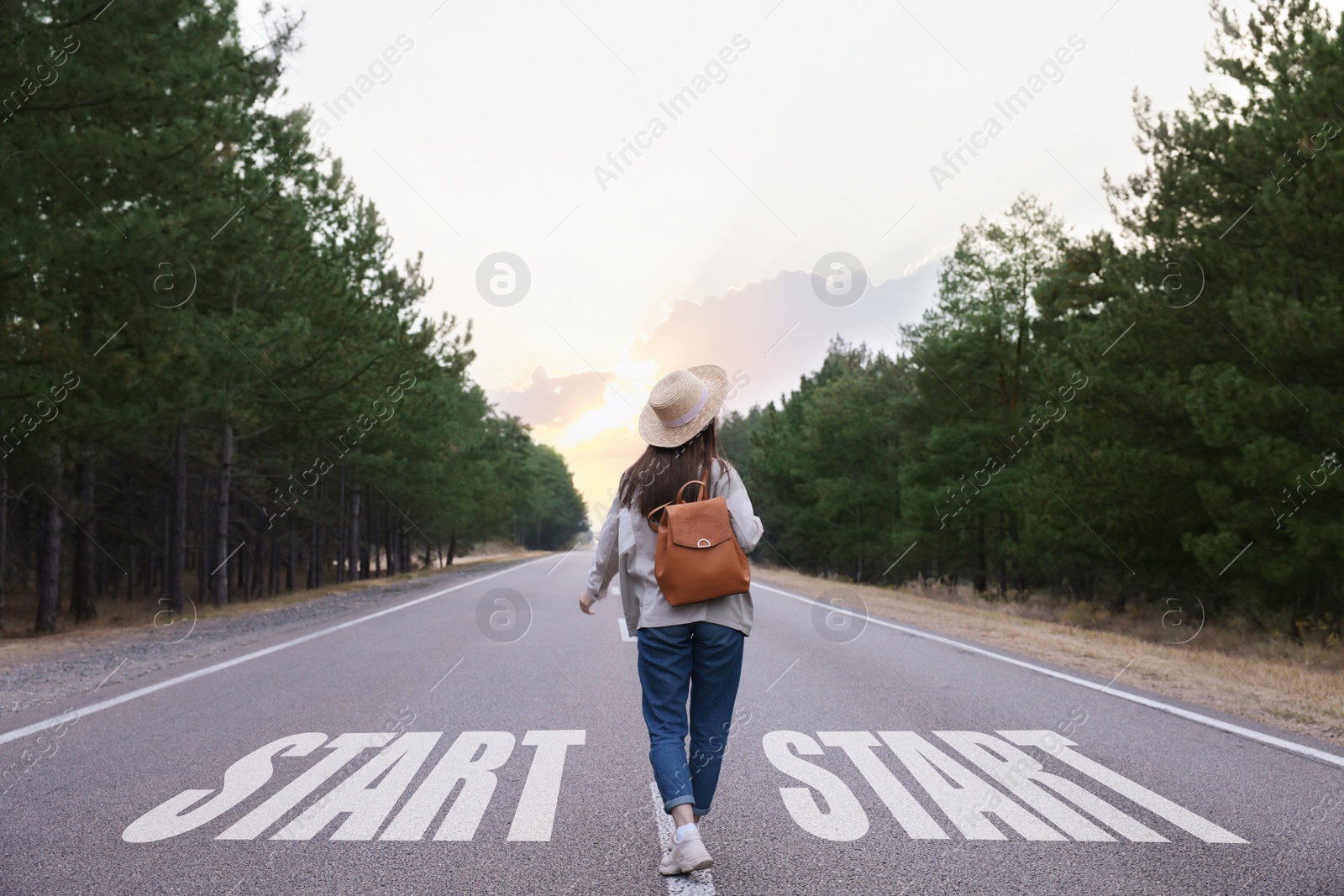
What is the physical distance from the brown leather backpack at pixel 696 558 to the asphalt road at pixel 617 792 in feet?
3.63

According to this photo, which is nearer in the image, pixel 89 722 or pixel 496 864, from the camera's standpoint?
pixel 496 864

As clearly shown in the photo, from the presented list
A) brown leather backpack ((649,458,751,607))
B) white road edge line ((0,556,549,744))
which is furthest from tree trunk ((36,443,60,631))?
brown leather backpack ((649,458,751,607))

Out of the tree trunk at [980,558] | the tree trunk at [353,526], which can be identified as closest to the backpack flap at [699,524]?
the tree trunk at [980,558]

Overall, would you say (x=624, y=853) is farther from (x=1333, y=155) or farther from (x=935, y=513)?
(x=935, y=513)

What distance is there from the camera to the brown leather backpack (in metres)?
3.69

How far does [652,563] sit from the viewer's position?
389 cm

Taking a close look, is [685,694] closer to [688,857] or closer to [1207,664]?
[688,857]

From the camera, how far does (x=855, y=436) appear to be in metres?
45.1

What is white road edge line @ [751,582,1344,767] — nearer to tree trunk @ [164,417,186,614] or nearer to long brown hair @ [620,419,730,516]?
long brown hair @ [620,419,730,516]

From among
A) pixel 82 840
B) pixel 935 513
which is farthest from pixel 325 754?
pixel 935 513

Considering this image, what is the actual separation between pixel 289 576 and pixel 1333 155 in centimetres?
3964

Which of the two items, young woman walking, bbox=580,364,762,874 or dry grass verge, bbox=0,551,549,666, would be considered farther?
dry grass verge, bbox=0,551,549,666

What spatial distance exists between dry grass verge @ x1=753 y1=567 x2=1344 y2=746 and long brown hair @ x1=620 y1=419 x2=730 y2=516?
5.06 metres

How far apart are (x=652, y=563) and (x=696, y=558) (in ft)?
0.87
